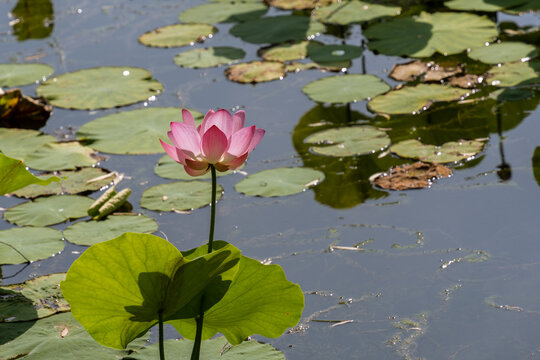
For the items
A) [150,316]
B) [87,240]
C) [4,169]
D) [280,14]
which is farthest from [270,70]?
[150,316]

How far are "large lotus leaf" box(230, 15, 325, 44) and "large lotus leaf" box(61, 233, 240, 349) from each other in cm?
321

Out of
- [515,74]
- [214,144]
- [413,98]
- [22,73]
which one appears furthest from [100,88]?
[214,144]

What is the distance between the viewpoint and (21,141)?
3377 mm

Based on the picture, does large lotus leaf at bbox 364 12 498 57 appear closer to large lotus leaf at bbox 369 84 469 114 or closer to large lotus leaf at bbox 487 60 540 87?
large lotus leaf at bbox 487 60 540 87

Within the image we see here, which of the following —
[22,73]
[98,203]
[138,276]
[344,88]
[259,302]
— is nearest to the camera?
[138,276]

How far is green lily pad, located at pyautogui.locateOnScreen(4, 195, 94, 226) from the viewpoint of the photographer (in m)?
2.72

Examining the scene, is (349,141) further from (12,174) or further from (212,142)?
(212,142)

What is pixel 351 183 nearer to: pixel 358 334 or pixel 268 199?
pixel 268 199

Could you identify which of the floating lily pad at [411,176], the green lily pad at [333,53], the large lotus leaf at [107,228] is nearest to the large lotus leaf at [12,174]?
the large lotus leaf at [107,228]

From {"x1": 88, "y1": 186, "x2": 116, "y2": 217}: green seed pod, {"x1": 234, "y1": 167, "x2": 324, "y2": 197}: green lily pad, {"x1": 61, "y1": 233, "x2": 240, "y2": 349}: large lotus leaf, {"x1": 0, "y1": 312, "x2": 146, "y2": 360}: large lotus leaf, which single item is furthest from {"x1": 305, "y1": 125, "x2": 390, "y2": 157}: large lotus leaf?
{"x1": 61, "y1": 233, "x2": 240, "y2": 349}: large lotus leaf

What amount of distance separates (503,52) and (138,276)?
10.2 ft

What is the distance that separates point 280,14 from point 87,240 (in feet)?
9.56

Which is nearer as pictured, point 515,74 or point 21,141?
point 21,141

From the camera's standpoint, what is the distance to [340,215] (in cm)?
271
